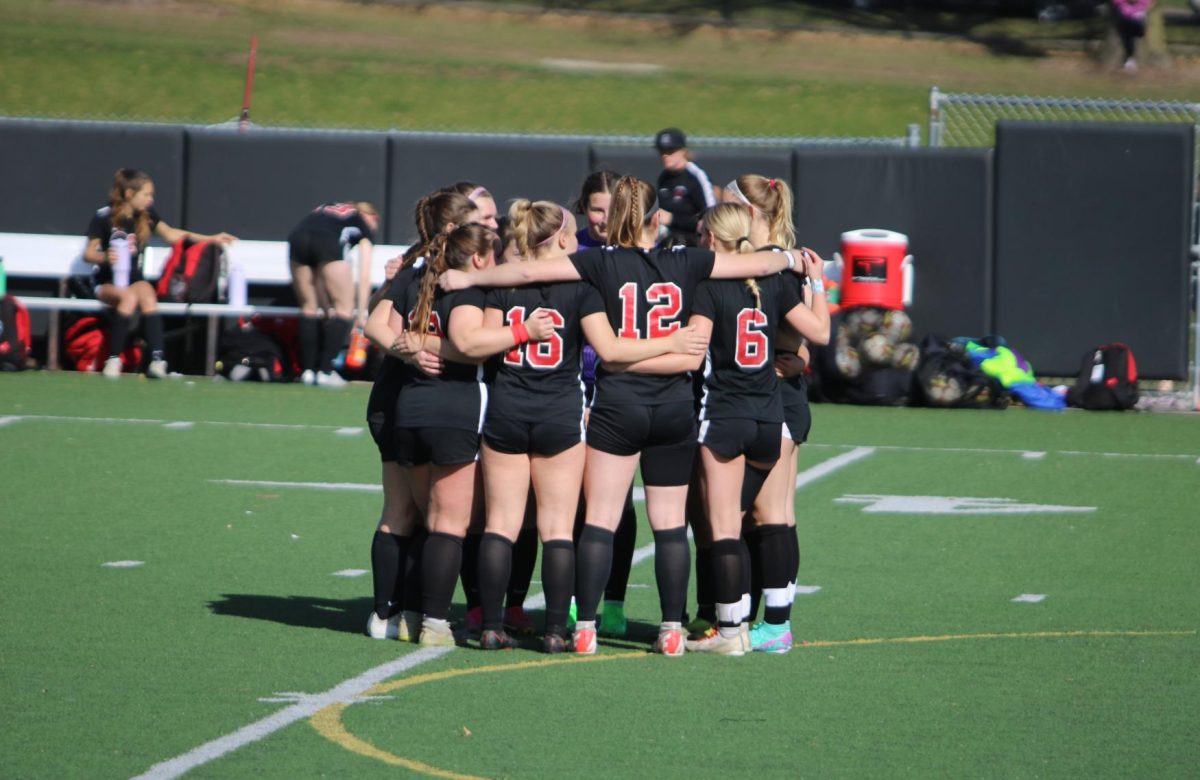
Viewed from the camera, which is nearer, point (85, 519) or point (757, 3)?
point (85, 519)

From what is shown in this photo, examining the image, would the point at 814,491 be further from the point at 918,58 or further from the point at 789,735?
the point at 918,58

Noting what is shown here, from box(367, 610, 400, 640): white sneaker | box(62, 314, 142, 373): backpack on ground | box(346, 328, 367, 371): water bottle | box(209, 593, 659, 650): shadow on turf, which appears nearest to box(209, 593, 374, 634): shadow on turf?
box(209, 593, 659, 650): shadow on turf

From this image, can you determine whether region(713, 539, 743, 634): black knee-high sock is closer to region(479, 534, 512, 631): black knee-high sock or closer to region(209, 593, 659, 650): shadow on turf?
region(209, 593, 659, 650): shadow on turf

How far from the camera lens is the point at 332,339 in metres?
17.0

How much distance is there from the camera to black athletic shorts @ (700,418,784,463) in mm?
7012

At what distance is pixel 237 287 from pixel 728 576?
11368mm

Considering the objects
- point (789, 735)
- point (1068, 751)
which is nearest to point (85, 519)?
point (789, 735)

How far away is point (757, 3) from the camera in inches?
1817

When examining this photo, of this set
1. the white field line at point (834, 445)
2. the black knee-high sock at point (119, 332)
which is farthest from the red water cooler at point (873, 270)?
the black knee-high sock at point (119, 332)

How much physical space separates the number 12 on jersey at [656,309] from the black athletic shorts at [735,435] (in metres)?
0.39

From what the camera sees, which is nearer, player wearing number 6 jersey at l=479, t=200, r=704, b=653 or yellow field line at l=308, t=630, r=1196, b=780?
yellow field line at l=308, t=630, r=1196, b=780

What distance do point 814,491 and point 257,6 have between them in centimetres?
3628

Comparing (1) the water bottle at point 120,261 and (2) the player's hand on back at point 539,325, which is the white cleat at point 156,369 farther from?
(2) the player's hand on back at point 539,325

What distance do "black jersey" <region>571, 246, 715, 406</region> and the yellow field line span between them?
98 centimetres
